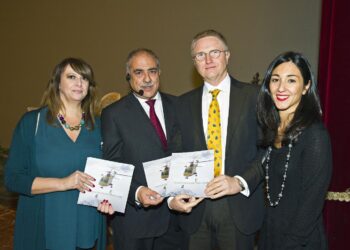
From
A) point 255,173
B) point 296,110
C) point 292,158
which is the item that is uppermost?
point 296,110

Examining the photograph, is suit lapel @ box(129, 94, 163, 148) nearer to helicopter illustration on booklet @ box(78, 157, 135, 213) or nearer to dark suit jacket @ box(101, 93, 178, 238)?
dark suit jacket @ box(101, 93, 178, 238)

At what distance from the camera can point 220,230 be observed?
2.16m

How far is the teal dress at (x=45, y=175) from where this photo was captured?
2.13 m

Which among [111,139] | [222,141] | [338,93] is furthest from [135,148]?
[338,93]

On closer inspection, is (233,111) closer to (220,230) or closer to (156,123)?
(156,123)

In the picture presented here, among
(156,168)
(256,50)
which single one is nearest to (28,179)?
(156,168)

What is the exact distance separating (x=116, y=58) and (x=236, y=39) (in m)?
2.00

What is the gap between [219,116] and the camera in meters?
2.21

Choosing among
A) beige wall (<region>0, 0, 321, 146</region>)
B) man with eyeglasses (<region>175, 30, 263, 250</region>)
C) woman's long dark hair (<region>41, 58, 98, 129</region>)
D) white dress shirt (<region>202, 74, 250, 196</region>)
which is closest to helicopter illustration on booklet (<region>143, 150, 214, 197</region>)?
man with eyeglasses (<region>175, 30, 263, 250</region>)

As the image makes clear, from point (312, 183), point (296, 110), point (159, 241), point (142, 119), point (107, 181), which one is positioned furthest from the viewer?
point (159, 241)

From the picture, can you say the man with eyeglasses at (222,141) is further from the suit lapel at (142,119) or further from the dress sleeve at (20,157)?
the dress sleeve at (20,157)

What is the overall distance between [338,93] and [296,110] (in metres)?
1.00

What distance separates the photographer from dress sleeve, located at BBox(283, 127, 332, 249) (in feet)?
5.73

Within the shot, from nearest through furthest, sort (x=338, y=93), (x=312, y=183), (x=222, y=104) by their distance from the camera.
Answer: (x=312, y=183) → (x=222, y=104) → (x=338, y=93)
